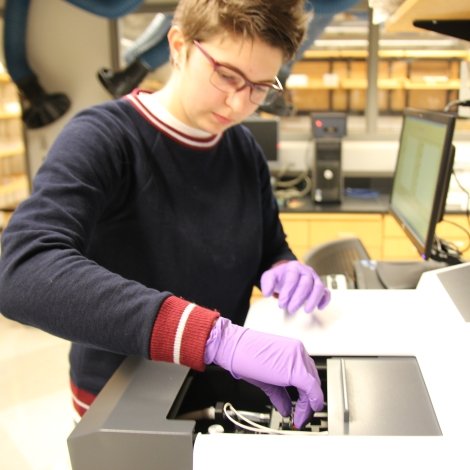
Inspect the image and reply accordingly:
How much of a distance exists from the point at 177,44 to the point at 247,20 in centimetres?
18

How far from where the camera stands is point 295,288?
949 mm

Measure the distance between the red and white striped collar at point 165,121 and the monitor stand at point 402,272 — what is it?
0.65 m

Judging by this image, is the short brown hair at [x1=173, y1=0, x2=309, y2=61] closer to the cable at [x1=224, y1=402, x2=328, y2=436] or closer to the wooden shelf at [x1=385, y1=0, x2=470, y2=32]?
the wooden shelf at [x1=385, y1=0, x2=470, y2=32]

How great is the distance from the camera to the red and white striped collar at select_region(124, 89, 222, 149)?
38.7 inches

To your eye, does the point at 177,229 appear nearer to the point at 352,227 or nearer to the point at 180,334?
the point at 180,334

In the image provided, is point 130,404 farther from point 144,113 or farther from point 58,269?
point 144,113

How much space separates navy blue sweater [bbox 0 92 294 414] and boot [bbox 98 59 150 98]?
7.71 feet

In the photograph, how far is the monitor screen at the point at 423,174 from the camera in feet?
3.53

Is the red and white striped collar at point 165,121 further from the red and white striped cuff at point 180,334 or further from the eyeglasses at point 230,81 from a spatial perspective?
the red and white striped cuff at point 180,334

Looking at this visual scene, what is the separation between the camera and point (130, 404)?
64 cm

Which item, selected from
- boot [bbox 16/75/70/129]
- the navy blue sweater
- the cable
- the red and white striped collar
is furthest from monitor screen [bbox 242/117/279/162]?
the cable

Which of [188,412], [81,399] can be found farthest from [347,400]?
[81,399]

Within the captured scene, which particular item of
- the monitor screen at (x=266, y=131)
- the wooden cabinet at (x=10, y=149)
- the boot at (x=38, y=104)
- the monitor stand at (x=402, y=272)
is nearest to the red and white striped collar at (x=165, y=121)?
the monitor stand at (x=402, y=272)

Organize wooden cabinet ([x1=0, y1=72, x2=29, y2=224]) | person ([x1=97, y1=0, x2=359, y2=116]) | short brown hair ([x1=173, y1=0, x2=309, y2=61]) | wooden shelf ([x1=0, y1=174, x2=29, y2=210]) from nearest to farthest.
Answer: short brown hair ([x1=173, y1=0, x2=309, y2=61])
person ([x1=97, y1=0, x2=359, y2=116])
wooden shelf ([x1=0, y1=174, x2=29, y2=210])
wooden cabinet ([x1=0, y1=72, x2=29, y2=224])
